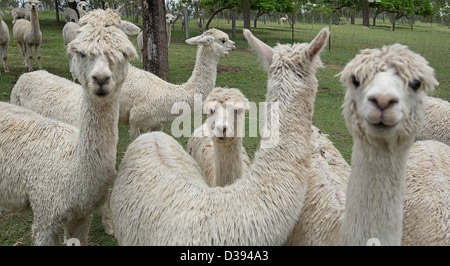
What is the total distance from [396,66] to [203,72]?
14.9 feet

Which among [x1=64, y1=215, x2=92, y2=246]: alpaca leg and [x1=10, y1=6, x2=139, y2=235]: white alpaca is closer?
[x1=64, y1=215, x2=92, y2=246]: alpaca leg

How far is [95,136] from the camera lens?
3152 millimetres

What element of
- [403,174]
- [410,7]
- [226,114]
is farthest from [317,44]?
[410,7]

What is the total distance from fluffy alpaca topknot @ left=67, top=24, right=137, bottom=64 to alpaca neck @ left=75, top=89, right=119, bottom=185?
0.32 metres

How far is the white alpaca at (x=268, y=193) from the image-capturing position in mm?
2484

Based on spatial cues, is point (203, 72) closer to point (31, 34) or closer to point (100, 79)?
point (100, 79)

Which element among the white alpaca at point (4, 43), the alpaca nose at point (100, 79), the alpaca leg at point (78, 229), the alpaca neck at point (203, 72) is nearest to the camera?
the alpaca nose at point (100, 79)

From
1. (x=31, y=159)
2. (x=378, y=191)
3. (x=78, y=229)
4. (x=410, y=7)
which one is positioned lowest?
(x=78, y=229)

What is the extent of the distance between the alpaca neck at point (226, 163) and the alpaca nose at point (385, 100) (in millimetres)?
1850

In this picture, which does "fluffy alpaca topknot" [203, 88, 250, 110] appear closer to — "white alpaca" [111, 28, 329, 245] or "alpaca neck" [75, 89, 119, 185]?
"alpaca neck" [75, 89, 119, 185]

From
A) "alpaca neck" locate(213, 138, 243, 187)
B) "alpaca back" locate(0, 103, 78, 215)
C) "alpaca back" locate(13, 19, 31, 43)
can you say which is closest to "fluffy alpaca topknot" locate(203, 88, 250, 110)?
"alpaca neck" locate(213, 138, 243, 187)

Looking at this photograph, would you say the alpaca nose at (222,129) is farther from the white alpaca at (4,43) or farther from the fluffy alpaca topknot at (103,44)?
the white alpaca at (4,43)

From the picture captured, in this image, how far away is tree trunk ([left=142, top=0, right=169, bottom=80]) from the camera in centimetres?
768

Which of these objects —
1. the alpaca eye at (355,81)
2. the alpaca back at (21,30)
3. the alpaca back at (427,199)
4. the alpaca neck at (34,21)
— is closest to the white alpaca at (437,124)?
the alpaca back at (427,199)
